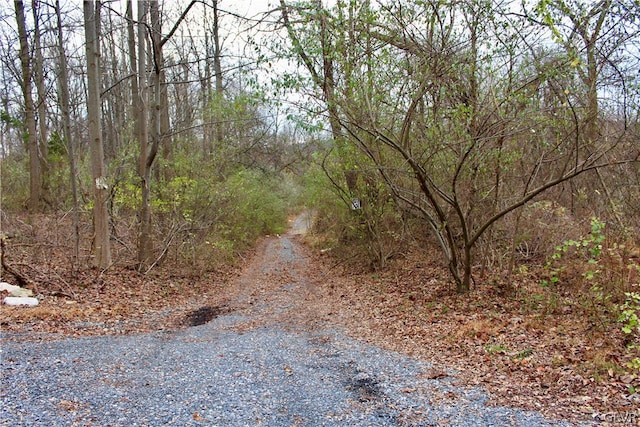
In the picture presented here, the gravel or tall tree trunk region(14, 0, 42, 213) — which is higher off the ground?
tall tree trunk region(14, 0, 42, 213)

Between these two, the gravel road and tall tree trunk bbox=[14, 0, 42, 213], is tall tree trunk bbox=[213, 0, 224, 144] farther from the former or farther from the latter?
the gravel road

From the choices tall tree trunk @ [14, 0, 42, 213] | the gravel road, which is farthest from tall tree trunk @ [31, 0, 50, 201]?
the gravel road

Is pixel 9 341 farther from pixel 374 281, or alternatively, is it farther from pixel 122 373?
pixel 374 281

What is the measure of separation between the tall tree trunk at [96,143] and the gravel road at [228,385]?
3886mm

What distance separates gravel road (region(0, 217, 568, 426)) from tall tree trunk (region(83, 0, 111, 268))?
3.89 metres

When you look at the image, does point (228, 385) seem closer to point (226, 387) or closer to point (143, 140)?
point (226, 387)

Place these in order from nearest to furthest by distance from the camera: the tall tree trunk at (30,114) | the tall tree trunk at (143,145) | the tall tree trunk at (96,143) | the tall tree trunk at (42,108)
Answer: the tall tree trunk at (96,143)
the tall tree trunk at (143,145)
the tall tree trunk at (42,108)
the tall tree trunk at (30,114)

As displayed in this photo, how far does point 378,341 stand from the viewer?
6691 mm

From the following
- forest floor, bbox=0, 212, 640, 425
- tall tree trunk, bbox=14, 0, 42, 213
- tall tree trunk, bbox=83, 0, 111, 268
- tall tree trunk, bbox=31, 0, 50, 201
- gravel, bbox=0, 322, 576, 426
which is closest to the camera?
gravel, bbox=0, 322, 576, 426

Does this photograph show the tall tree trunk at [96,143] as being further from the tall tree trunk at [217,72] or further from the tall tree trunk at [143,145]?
the tall tree trunk at [217,72]

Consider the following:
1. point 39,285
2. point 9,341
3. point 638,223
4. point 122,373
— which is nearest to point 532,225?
point 638,223

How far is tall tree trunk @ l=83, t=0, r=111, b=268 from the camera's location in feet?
30.8

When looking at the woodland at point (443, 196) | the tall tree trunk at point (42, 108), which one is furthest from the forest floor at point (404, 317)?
the tall tree trunk at point (42, 108)

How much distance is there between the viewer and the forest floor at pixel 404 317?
440 centimetres
